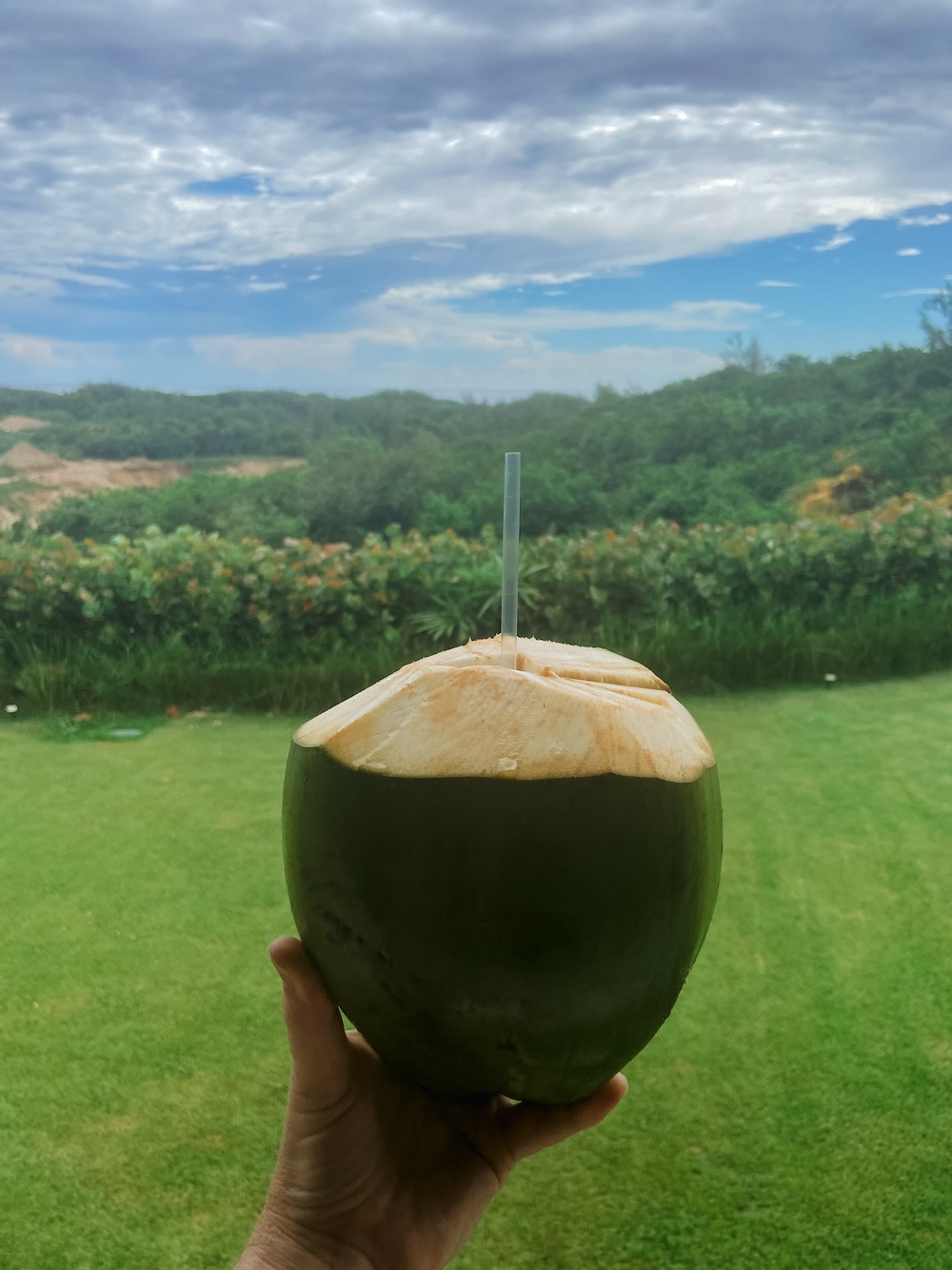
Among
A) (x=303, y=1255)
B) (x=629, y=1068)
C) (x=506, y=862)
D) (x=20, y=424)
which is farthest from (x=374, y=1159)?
(x=20, y=424)

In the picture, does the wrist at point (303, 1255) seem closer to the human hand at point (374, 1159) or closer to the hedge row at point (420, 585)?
the human hand at point (374, 1159)

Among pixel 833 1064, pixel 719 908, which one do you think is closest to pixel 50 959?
pixel 719 908

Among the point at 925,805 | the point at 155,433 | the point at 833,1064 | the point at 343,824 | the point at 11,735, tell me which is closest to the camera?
the point at 343,824

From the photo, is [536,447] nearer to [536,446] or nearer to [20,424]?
[536,446]

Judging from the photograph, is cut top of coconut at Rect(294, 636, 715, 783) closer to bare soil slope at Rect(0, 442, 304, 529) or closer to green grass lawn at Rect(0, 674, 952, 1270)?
green grass lawn at Rect(0, 674, 952, 1270)

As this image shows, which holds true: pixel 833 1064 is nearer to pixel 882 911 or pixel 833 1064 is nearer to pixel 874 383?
pixel 882 911

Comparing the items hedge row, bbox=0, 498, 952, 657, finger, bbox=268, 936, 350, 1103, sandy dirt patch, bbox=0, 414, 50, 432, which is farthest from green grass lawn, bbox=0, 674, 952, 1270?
sandy dirt patch, bbox=0, 414, 50, 432

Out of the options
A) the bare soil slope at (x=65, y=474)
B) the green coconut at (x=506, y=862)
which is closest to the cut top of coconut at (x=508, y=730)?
the green coconut at (x=506, y=862)
